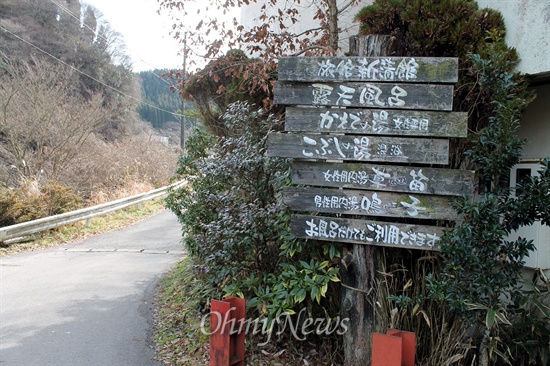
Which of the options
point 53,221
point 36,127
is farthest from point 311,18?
point 36,127

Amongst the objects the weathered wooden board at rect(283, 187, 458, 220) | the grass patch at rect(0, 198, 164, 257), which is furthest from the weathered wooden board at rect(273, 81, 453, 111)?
the grass patch at rect(0, 198, 164, 257)

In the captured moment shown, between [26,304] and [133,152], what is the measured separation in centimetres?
1521

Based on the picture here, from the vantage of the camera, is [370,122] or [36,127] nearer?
[370,122]

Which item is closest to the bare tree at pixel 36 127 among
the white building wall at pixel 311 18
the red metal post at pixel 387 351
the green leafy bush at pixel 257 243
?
the white building wall at pixel 311 18

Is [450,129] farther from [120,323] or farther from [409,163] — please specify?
[120,323]

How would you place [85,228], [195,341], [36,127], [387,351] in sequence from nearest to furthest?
[387,351] < [195,341] < [85,228] < [36,127]

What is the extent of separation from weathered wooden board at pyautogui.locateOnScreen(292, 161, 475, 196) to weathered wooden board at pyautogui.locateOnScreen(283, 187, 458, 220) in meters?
0.06

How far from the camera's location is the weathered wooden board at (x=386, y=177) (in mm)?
3576

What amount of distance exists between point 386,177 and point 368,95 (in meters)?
0.72

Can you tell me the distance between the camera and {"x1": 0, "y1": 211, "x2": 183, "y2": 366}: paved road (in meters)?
5.18

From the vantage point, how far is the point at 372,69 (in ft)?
12.3

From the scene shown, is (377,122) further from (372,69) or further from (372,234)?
(372,234)

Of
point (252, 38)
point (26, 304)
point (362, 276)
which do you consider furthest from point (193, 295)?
point (252, 38)

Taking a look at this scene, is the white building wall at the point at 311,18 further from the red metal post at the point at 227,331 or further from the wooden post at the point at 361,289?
the red metal post at the point at 227,331
